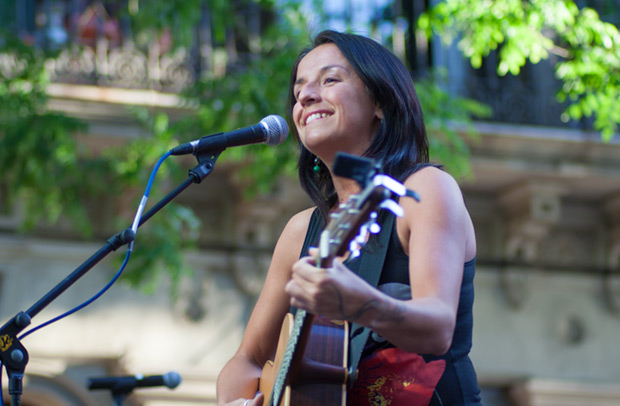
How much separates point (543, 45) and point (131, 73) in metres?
3.72

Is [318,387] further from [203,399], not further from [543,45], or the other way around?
[203,399]

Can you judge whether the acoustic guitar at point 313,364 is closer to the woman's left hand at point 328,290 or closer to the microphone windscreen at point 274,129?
the woman's left hand at point 328,290

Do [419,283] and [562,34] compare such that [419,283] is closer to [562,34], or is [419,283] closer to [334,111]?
[334,111]

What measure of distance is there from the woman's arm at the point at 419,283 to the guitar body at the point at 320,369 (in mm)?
200

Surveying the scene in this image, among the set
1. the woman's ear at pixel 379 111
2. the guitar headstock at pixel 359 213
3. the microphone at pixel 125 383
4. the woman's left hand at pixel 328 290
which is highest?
the woman's ear at pixel 379 111

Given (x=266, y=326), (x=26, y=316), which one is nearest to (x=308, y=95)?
(x=266, y=326)

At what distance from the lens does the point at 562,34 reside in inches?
230

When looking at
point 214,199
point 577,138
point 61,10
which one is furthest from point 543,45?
point 61,10

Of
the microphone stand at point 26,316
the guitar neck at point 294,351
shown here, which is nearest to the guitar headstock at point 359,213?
the guitar neck at point 294,351

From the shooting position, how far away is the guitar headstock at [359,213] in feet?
5.84

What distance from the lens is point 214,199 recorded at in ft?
28.8

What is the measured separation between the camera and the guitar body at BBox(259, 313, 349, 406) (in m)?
2.10

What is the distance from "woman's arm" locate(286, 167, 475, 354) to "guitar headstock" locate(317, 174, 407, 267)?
35mm

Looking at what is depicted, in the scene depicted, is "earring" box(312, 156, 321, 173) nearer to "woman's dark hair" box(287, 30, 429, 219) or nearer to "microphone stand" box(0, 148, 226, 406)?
"woman's dark hair" box(287, 30, 429, 219)
